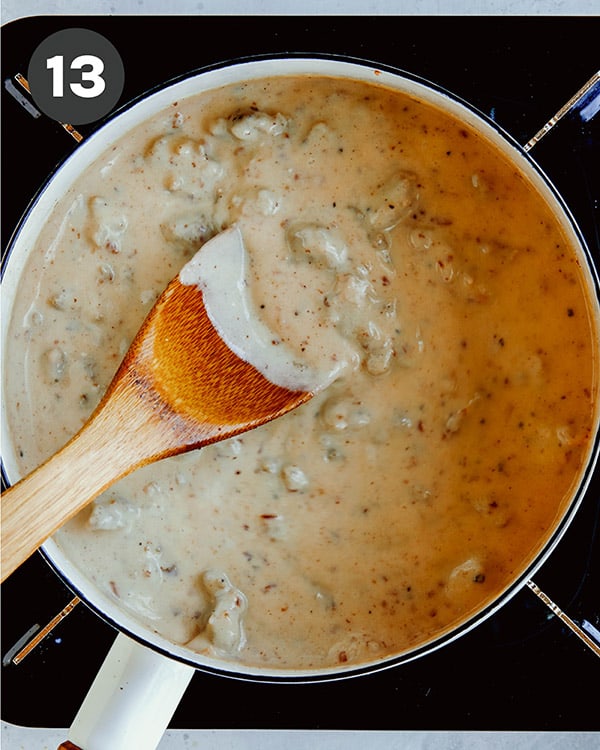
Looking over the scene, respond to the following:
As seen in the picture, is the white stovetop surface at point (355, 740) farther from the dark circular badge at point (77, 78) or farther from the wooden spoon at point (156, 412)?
the dark circular badge at point (77, 78)

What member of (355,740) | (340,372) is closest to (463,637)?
(355,740)

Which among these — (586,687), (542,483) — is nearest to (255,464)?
(542,483)

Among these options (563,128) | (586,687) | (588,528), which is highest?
(563,128)

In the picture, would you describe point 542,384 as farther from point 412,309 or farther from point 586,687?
point 586,687

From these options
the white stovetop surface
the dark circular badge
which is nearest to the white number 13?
the dark circular badge

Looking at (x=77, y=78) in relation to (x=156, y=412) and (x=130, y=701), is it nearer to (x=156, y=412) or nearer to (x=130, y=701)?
(x=156, y=412)

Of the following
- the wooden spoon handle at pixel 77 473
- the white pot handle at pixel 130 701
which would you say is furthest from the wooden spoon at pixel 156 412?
the white pot handle at pixel 130 701
